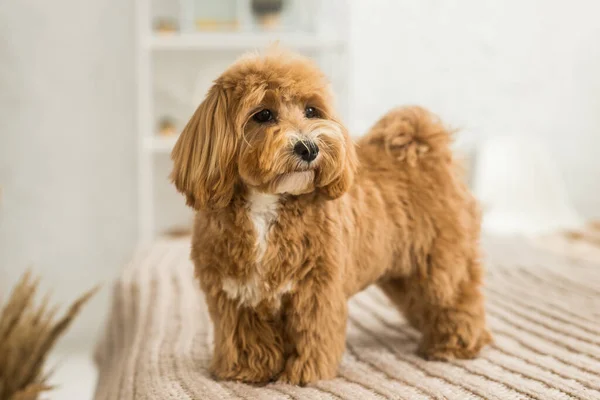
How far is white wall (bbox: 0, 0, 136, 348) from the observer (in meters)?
4.12

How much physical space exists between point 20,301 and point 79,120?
2928 mm

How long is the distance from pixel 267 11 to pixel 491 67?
1447 mm

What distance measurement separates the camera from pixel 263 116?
147 centimetres

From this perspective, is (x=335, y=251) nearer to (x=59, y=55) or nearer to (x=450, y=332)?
(x=450, y=332)

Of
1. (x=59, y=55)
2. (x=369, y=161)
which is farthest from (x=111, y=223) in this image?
(x=369, y=161)

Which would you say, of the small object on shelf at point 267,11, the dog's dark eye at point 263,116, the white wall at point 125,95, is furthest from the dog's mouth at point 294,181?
the white wall at point 125,95

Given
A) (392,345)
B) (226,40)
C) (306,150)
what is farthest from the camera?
(226,40)

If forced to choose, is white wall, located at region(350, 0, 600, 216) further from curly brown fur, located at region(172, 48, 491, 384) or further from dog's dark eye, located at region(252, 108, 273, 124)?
dog's dark eye, located at region(252, 108, 273, 124)

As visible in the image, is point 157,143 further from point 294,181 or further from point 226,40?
point 294,181

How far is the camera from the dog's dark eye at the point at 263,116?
147cm

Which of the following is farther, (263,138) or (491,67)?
(491,67)

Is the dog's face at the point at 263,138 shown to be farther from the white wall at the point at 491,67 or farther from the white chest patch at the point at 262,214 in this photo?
the white wall at the point at 491,67

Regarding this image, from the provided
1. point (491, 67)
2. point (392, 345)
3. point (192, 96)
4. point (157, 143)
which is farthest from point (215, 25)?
point (392, 345)

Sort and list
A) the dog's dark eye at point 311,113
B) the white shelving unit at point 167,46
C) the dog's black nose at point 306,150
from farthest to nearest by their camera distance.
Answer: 1. the white shelving unit at point 167,46
2. the dog's dark eye at point 311,113
3. the dog's black nose at point 306,150
